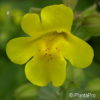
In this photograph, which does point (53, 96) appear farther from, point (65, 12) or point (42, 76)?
point (65, 12)

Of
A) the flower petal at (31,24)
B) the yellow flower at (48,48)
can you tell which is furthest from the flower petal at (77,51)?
the flower petal at (31,24)

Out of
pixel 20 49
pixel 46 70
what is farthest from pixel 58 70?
pixel 20 49

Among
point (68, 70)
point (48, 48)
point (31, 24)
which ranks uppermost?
point (31, 24)

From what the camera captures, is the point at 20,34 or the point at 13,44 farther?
the point at 20,34

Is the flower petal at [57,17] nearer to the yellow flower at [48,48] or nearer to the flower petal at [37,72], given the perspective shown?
the yellow flower at [48,48]

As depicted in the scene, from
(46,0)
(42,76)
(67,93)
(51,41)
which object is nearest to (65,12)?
(51,41)

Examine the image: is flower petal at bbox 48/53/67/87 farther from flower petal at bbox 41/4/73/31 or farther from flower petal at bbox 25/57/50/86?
flower petal at bbox 41/4/73/31

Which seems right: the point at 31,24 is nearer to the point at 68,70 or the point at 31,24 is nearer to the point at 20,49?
the point at 20,49
